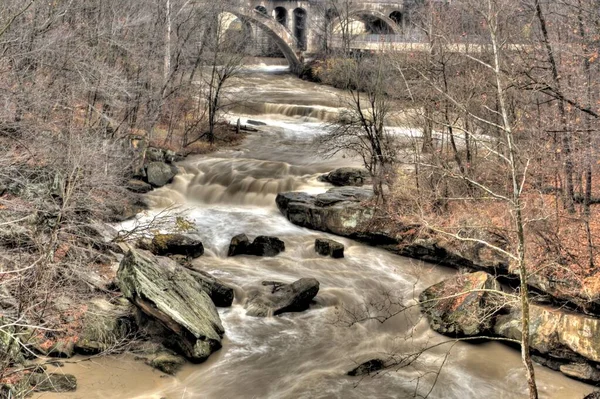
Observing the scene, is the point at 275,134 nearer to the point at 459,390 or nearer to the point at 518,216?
the point at 459,390

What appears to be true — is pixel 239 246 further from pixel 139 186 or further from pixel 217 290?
pixel 139 186

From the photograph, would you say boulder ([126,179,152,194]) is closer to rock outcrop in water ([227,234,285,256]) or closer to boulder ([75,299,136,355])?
rock outcrop in water ([227,234,285,256])

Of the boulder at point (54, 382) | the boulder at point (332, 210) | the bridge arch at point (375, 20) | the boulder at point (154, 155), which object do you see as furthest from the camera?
the bridge arch at point (375, 20)

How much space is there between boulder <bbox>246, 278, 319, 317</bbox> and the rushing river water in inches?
8.1

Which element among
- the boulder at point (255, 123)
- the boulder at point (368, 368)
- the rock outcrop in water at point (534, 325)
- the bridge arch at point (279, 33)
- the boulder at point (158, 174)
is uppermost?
the bridge arch at point (279, 33)

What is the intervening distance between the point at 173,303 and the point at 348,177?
40.8ft

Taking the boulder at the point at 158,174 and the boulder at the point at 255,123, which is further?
the boulder at the point at 255,123

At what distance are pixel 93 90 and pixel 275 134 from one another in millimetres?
13740

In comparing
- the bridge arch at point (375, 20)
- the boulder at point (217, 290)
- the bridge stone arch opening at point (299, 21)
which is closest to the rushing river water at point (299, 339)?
the boulder at point (217, 290)

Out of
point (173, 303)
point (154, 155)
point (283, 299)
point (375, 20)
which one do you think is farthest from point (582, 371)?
point (375, 20)

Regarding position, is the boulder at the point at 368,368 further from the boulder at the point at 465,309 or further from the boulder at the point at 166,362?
the boulder at the point at 166,362

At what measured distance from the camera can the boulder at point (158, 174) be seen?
2305cm

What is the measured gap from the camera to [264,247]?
1766 centimetres

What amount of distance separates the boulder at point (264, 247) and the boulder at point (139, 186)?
253 inches
